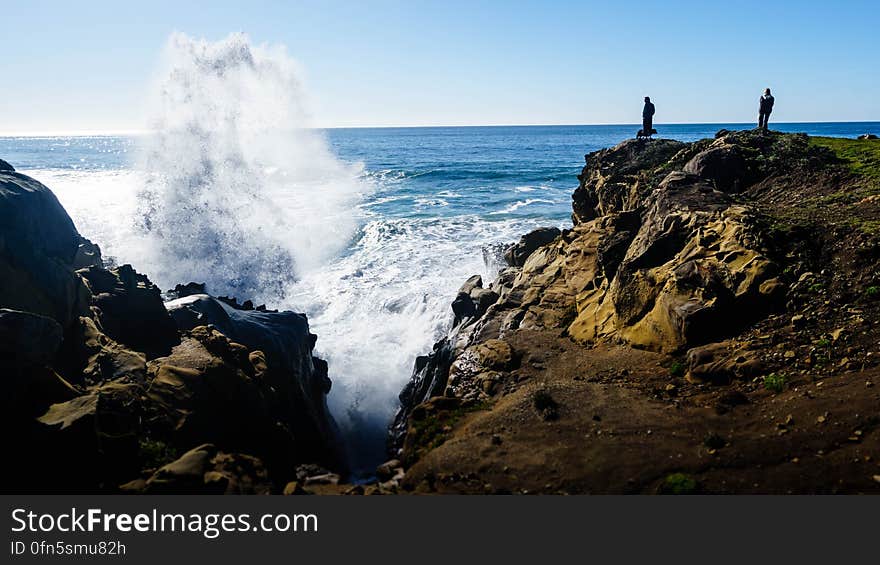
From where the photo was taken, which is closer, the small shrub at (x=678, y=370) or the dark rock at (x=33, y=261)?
the small shrub at (x=678, y=370)

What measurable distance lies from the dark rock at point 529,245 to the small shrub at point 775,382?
52.1ft

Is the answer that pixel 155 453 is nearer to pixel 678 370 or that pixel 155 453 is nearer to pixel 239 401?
pixel 239 401

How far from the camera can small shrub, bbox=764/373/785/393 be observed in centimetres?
955

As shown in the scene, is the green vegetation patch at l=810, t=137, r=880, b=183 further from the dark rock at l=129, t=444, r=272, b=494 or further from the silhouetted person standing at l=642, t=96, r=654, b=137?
the dark rock at l=129, t=444, r=272, b=494

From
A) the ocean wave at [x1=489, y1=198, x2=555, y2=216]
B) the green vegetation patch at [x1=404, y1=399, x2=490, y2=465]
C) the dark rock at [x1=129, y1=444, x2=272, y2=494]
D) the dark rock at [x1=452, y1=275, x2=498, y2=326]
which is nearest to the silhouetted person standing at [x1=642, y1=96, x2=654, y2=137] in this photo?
the dark rock at [x1=452, y1=275, x2=498, y2=326]

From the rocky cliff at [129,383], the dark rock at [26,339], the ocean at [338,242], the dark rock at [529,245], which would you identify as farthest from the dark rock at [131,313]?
the dark rock at [529,245]

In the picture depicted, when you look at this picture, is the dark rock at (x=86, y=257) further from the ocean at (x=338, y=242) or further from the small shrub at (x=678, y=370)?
the small shrub at (x=678, y=370)

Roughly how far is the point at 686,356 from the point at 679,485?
13.9ft

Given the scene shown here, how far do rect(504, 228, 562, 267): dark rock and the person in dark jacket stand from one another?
1075 centimetres

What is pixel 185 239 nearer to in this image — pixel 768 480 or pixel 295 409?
pixel 295 409

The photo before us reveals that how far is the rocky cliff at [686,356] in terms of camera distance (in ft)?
27.2

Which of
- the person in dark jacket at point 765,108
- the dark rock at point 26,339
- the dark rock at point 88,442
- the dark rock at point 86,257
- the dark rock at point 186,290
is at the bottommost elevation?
the dark rock at point 88,442

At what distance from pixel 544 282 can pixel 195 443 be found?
12.8 m

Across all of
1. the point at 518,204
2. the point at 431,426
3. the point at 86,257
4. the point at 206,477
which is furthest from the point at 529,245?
the point at 518,204
